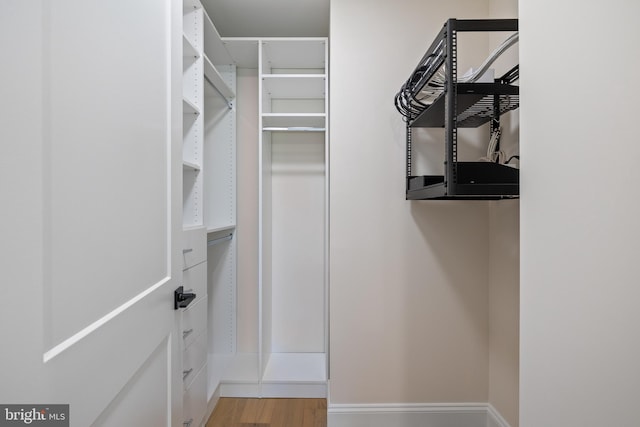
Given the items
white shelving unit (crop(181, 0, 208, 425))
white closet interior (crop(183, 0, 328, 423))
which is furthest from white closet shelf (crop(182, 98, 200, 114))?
white closet interior (crop(183, 0, 328, 423))

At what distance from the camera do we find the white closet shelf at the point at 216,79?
76.9 inches

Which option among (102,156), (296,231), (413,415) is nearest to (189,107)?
(102,156)

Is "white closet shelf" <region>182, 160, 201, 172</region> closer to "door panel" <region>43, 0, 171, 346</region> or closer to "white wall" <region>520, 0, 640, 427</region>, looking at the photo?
"door panel" <region>43, 0, 171, 346</region>

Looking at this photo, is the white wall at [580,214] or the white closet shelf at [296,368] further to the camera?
the white closet shelf at [296,368]

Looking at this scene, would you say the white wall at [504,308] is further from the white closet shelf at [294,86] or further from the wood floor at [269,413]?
the white closet shelf at [294,86]

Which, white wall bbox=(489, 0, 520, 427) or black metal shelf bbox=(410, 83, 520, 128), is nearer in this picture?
black metal shelf bbox=(410, 83, 520, 128)

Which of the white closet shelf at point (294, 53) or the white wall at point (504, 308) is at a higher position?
the white closet shelf at point (294, 53)

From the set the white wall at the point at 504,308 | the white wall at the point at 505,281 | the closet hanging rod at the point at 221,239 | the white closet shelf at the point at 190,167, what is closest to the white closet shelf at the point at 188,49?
the white closet shelf at the point at 190,167

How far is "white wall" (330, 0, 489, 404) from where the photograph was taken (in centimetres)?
197

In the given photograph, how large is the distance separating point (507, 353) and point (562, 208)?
58.1 inches

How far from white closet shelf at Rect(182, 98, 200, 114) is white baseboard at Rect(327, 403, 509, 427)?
1725 mm

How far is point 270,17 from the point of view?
227 cm

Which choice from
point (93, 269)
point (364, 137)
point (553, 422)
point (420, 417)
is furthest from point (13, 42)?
point (420, 417)

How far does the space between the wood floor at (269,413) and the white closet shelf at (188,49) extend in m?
1.98
